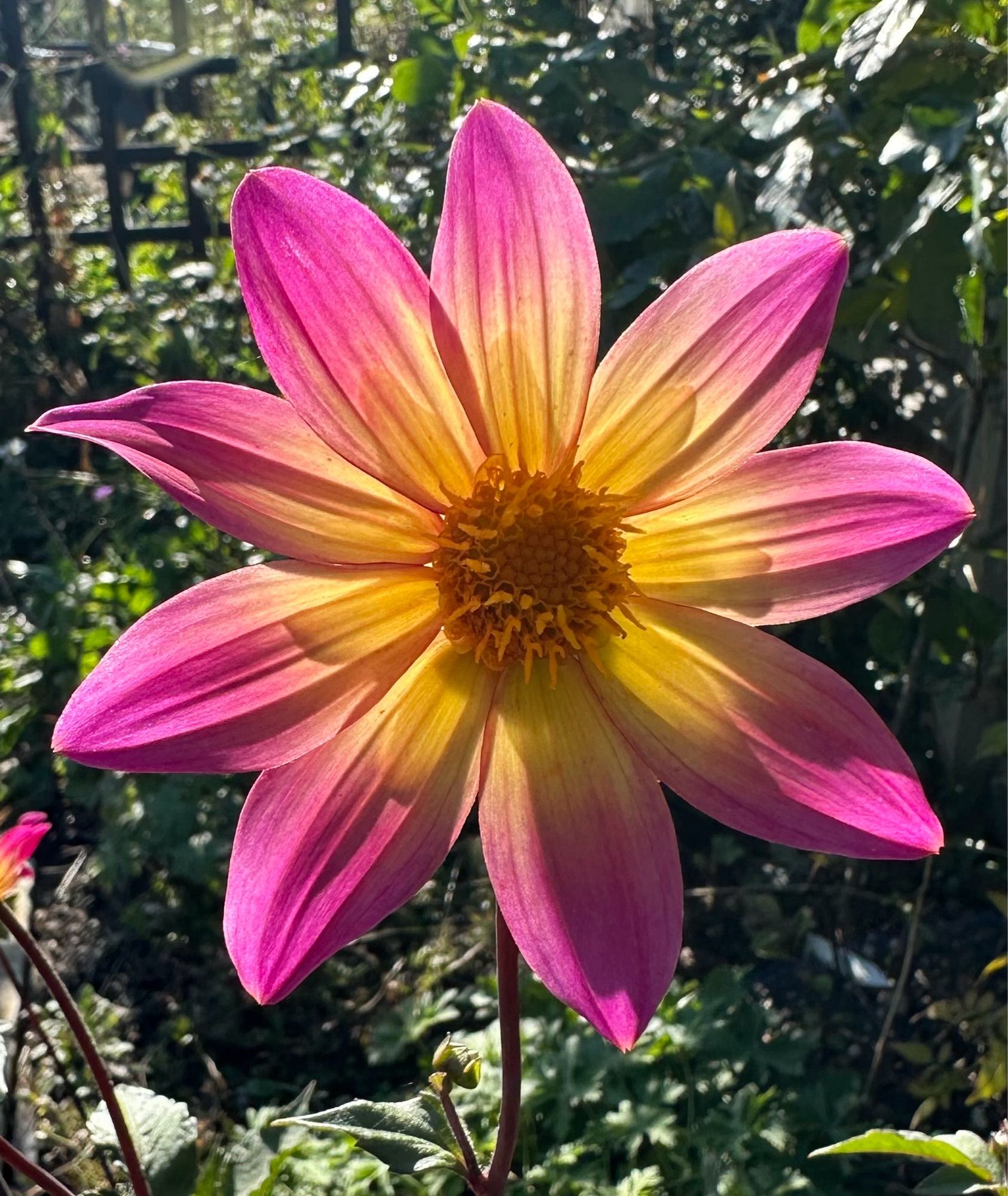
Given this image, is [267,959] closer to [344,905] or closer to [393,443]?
[344,905]

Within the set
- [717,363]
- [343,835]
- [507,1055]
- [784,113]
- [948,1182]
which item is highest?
[784,113]

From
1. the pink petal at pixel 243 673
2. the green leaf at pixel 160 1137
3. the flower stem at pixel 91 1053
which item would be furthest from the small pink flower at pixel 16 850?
the pink petal at pixel 243 673

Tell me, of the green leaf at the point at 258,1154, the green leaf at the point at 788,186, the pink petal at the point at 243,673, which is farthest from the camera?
the green leaf at the point at 788,186

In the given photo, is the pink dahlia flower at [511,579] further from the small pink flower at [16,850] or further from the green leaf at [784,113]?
the green leaf at [784,113]

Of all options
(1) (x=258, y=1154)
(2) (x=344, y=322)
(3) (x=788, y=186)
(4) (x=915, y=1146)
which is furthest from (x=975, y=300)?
(1) (x=258, y=1154)

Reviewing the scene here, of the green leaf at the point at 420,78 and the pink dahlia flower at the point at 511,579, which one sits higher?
the green leaf at the point at 420,78

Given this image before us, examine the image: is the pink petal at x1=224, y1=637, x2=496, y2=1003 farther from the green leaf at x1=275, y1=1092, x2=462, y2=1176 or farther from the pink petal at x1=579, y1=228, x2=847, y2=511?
the pink petal at x1=579, y1=228, x2=847, y2=511

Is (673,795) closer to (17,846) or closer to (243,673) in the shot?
(17,846)

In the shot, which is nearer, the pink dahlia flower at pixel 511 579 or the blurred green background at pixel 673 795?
the pink dahlia flower at pixel 511 579
